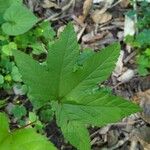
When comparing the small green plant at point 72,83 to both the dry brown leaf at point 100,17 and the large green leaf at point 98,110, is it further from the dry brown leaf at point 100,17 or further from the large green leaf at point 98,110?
the dry brown leaf at point 100,17

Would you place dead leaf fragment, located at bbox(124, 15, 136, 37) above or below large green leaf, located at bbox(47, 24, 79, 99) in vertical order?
below

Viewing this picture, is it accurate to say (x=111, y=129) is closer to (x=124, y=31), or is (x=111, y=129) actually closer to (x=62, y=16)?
(x=124, y=31)

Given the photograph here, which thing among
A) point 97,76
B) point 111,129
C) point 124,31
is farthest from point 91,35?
point 97,76

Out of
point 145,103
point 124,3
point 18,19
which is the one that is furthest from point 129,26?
point 18,19

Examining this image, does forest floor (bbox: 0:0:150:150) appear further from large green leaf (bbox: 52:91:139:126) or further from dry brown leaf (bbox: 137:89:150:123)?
large green leaf (bbox: 52:91:139:126)

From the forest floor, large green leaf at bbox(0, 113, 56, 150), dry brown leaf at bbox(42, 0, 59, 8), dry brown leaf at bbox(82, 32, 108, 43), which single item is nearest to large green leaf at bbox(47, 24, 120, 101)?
large green leaf at bbox(0, 113, 56, 150)

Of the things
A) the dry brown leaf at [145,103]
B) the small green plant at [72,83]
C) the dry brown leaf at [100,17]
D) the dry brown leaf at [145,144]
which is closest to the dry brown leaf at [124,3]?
the dry brown leaf at [100,17]

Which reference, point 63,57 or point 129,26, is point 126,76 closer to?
point 129,26
